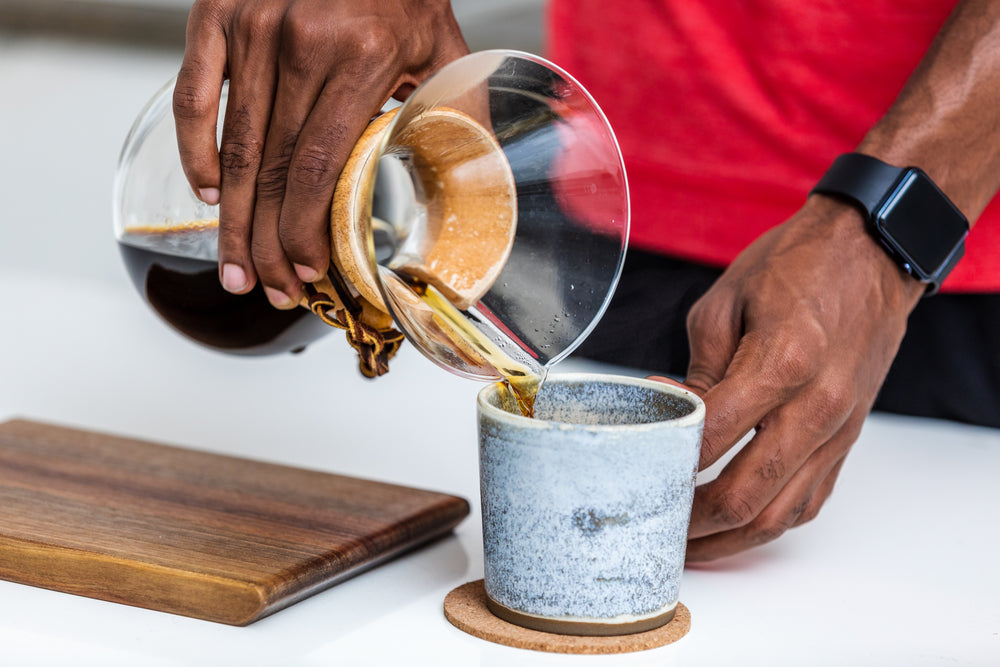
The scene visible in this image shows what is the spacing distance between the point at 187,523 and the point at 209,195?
0.22 metres

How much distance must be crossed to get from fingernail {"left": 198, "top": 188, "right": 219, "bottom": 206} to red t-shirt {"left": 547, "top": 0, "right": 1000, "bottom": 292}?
0.64m

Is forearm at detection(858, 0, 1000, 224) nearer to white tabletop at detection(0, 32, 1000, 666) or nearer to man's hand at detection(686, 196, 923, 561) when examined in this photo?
man's hand at detection(686, 196, 923, 561)

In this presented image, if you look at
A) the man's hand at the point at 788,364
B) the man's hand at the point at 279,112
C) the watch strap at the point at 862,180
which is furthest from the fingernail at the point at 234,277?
the watch strap at the point at 862,180

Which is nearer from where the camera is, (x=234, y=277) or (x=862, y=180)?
(x=234, y=277)

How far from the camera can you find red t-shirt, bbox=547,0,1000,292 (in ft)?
3.85

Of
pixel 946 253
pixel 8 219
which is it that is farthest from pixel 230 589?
pixel 8 219

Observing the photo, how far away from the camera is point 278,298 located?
2.58ft

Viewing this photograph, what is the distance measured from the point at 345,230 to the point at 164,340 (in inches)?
30.7

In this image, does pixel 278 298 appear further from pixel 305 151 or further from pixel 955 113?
pixel 955 113

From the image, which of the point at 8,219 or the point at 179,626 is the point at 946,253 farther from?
the point at 8,219

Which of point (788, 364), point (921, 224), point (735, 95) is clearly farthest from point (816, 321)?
point (735, 95)

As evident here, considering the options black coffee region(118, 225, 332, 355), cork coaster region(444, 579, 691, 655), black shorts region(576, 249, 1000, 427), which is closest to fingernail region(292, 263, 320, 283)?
black coffee region(118, 225, 332, 355)

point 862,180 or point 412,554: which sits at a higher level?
point 862,180

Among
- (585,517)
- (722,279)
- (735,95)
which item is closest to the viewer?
(585,517)
